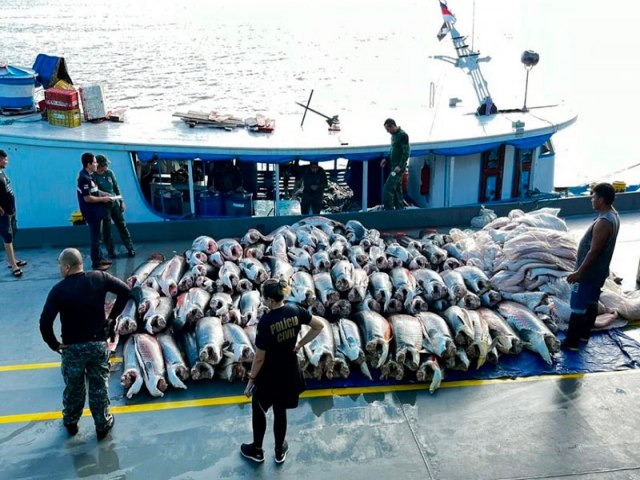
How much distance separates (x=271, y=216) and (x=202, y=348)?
5.25 meters

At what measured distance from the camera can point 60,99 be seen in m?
12.7

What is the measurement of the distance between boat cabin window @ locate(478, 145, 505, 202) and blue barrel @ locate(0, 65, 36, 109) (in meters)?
9.38

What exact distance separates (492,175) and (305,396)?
7.91 m

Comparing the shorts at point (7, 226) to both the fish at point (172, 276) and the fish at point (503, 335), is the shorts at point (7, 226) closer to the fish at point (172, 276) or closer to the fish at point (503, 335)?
the fish at point (172, 276)

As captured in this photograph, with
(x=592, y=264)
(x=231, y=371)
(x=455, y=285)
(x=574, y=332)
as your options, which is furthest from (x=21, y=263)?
(x=592, y=264)

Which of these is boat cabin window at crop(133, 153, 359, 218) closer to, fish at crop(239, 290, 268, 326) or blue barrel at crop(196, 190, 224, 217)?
blue barrel at crop(196, 190, 224, 217)

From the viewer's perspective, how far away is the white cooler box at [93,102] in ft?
43.3

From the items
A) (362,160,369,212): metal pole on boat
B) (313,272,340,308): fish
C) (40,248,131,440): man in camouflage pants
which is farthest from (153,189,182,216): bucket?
(40,248,131,440): man in camouflage pants

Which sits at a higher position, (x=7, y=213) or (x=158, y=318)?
(x=7, y=213)

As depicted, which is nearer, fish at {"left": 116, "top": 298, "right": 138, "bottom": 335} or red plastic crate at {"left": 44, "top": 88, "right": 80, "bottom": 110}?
fish at {"left": 116, "top": 298, "right": 138, "bottom": 335}

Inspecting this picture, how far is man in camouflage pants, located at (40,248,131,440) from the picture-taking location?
6371 mm

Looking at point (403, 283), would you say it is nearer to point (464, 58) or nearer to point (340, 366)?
point (340, 366)

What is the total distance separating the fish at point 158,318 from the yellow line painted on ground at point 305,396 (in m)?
1.27

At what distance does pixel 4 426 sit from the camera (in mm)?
7168
